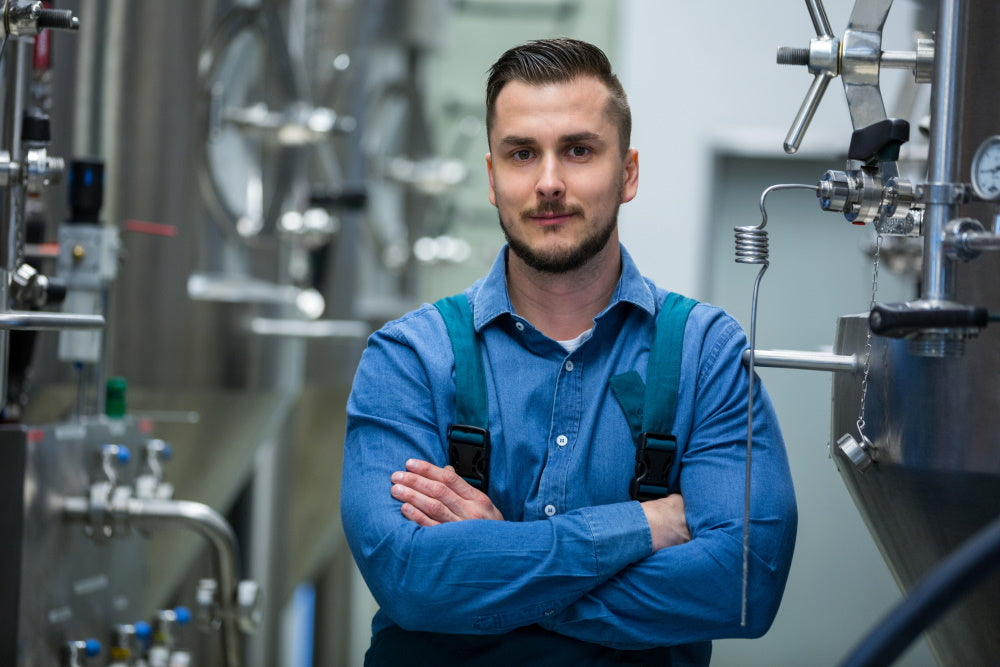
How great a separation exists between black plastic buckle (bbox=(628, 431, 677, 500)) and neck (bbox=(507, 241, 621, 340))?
0.61ft

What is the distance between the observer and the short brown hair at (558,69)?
1551 mm

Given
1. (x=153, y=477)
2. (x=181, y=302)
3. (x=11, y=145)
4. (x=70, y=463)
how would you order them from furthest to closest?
(x=181, y=302) → (x=153, y=477) → (x=70, y=463) → (x=11, y=145)

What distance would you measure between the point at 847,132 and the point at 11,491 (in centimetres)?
362

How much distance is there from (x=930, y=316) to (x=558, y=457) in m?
0.49

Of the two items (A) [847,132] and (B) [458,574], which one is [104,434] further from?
(A) [847,132]

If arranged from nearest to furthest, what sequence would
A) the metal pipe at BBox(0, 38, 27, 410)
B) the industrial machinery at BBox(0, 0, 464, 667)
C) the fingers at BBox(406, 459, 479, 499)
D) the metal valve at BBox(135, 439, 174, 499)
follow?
the fingers at BBox(406, 459, 479, 499)
the metal pipe at BBox(0, 38, 27, 410)
the industrial machinery at BBox(0, 0, 464, 667)
the metal valve at BBox(135, 439, 174, 499)

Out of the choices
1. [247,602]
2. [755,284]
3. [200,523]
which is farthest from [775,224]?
[755,284]

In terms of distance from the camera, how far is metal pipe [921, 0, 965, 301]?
1.25 meters

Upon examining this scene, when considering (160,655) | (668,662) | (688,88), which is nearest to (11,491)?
(160,655)

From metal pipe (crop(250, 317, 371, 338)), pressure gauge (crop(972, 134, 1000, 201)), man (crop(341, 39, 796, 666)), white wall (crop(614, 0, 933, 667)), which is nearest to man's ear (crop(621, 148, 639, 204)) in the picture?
man (crop(341, 39, 796, 666))

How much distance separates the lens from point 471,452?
1.48 meters

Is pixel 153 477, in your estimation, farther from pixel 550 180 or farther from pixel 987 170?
pixel 987 170

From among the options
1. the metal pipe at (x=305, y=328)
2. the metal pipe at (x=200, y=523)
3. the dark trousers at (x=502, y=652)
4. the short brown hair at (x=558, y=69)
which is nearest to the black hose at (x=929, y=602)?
the dark trousers at (x=502, y=652)

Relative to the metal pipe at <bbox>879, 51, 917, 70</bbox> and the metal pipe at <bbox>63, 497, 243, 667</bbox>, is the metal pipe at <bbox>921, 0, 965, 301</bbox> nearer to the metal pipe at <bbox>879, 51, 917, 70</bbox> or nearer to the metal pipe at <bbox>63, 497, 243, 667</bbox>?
the metal pipe at <bbox>879, 51, 917, 70</bbox>
